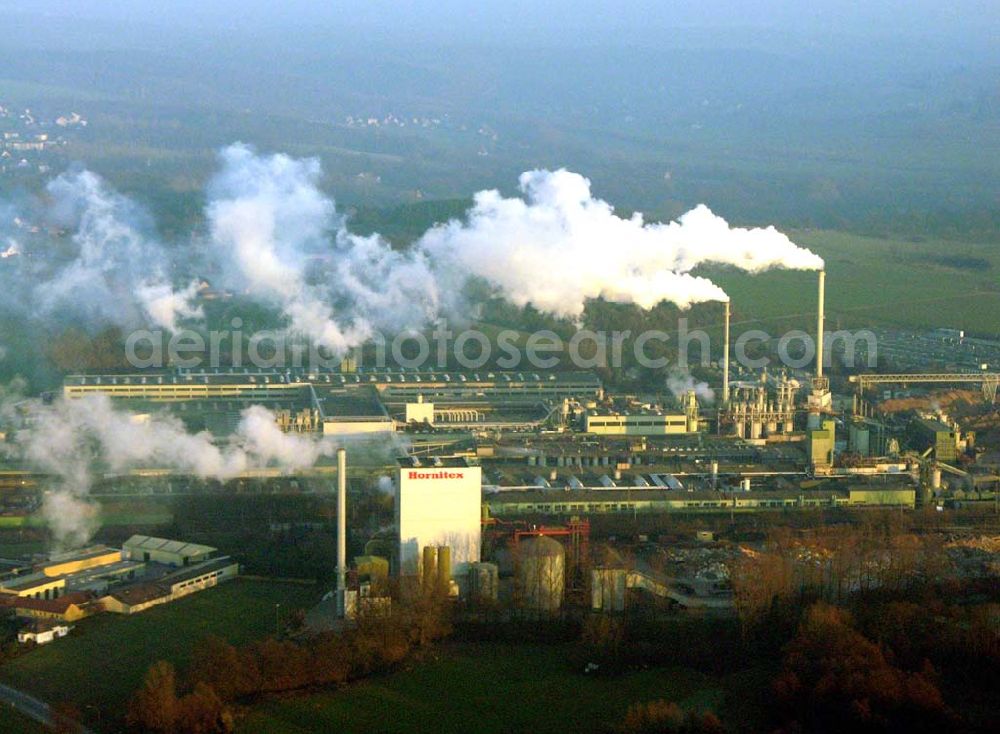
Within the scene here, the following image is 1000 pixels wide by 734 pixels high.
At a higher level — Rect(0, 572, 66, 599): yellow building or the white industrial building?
the white industrial building

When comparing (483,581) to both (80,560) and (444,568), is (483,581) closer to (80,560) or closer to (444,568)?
(444,568)

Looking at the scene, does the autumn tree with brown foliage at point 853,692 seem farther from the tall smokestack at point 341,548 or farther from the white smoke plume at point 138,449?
the white smoke plume at point 138,449

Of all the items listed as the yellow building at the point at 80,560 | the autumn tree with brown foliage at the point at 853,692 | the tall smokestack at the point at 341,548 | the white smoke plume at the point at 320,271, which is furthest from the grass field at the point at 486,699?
the white smoke plume at the point at 320,271

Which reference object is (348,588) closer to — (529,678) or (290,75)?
(529,678)

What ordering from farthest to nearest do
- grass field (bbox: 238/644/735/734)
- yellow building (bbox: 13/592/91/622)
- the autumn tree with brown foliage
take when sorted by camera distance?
1. yellow building (bbox: 13/592/91/622)
2. grass field (bbox: 238/644/735/734)
3. the autumn tree with brown foliage

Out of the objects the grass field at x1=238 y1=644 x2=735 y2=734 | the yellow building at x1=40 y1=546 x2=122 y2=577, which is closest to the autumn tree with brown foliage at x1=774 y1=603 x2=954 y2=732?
the grass field at x1=238 y1=644 x2=735 y2=734

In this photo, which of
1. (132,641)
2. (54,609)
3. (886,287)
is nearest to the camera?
(132,641)

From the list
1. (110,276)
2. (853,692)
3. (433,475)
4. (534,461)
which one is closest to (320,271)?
(110,276)

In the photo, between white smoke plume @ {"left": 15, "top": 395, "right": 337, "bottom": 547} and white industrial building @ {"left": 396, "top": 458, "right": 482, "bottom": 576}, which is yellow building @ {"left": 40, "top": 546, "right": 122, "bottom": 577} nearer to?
white smoke plume @ {"left": 15, "top": 395, "right": 337, "bottom": 547}
